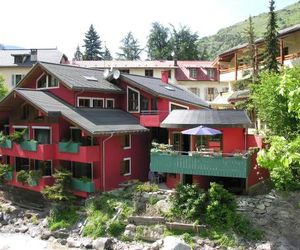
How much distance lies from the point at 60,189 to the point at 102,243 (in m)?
5.64

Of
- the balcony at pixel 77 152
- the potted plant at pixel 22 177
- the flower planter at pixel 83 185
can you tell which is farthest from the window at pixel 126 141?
the potted plant at pixel 22 177

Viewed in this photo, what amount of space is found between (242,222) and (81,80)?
664 inches

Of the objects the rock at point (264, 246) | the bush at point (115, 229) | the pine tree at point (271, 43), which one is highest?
the pine tree at point (271, 43)

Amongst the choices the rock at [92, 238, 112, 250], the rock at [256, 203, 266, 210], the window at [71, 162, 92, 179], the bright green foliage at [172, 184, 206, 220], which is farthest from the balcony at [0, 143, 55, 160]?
the rock at [256, 203, 266, 210]

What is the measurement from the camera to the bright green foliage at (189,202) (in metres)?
22.8

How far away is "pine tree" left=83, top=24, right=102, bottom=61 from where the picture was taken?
85.3 meters

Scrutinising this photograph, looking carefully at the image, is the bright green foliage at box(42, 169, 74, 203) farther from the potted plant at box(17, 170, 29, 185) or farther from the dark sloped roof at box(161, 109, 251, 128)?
the dark sloped roof at box(161, 109, 251, 128)

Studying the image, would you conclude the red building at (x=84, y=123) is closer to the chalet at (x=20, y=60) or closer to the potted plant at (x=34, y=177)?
the potted plant at (x=34, y=177)

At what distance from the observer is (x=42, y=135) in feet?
98.2

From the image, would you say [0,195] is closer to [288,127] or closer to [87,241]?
[87,241]

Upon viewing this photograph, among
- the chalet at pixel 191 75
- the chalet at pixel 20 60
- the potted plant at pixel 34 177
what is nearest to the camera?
the potted plant at pixel 34 177

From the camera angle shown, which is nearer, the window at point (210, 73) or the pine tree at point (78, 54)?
the window at point (210, 73)

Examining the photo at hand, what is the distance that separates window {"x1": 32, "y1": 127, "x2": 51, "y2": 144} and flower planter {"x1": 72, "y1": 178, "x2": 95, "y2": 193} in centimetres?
411

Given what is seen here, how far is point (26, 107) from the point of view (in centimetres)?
3119
